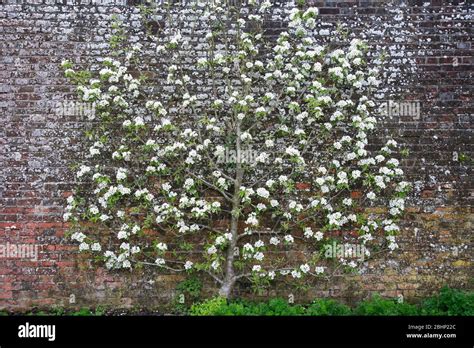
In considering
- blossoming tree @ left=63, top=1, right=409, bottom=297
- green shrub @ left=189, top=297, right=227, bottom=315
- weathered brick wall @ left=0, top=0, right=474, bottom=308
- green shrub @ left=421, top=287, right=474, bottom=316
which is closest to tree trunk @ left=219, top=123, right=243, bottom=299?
blossoming tree @ left=63, top=1, right=409, bottom=297

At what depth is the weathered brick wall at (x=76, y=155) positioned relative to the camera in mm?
5918

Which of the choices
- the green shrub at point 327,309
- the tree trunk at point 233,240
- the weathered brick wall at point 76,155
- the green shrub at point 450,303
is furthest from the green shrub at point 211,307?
the green shrub at point 450,303

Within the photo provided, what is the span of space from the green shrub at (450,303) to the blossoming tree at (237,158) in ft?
2.49

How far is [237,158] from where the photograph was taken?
19.1 ft

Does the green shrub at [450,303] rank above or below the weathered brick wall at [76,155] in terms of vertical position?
below

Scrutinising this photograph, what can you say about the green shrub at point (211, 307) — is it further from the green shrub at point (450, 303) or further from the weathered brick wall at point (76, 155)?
the green shrub at point (450, 303)

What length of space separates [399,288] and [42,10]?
5.15 m

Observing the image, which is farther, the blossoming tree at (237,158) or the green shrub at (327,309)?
the blossoming tree at (237,158)

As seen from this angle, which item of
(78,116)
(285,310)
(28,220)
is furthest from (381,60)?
Answer: (28,220)

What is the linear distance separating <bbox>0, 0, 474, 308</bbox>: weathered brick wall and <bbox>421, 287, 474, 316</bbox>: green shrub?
0.23 meters

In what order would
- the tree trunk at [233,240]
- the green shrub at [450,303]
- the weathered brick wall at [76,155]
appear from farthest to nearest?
the weathered brick wall at [76,155] → the tree trunk at [233,240] → the green shrub at [450,303]

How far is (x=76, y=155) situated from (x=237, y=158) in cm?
184

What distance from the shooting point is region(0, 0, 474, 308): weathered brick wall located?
5918 millimetres
